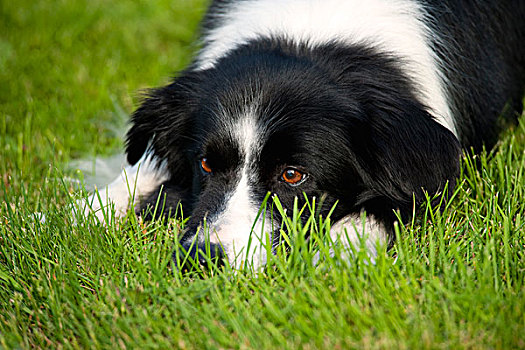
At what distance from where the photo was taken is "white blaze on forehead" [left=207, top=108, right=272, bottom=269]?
2.14 meters

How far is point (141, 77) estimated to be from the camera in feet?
14.8

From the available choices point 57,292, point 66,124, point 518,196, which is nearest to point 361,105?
point 518,196

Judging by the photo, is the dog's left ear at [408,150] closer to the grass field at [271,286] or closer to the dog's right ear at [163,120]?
the grass field at [271,286]

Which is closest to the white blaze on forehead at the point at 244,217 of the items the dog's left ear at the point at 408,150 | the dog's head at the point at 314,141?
the dog's head at the point at 314,141

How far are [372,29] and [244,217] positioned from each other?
1.11m

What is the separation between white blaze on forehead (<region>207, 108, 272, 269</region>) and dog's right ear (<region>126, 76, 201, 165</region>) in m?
0.46

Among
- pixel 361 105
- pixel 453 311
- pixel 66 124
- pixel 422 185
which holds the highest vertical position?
pixel 361 105

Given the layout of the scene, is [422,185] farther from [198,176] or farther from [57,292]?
[57,292]

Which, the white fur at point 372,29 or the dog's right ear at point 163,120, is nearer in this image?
the white fur at point 372,29

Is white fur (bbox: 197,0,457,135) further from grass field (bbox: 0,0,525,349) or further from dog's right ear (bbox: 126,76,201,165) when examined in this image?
grass field (bbox: 0,0,525,349)

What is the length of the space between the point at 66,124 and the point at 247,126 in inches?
70.4

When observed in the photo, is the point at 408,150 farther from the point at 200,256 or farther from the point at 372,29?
the point at 200,256

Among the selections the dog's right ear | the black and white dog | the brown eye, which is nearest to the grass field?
the black and white dog

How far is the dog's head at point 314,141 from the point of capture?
241 centimetres
